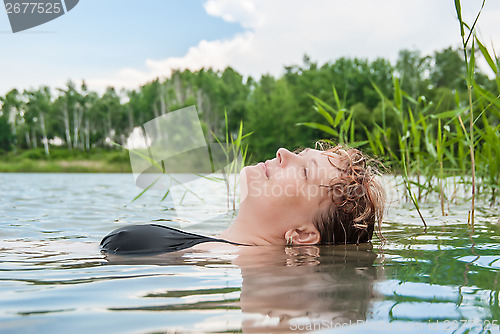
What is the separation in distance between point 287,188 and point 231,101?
52.9m

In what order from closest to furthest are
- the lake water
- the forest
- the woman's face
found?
the lake water < the woman's face < the forest

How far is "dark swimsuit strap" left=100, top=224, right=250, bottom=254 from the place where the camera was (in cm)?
267

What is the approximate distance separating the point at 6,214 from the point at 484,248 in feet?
16.2

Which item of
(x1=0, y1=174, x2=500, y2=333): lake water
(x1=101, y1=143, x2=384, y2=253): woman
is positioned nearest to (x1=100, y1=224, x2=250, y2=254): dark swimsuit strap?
(x1=101, y1=143, x2=384, y2=253): woman

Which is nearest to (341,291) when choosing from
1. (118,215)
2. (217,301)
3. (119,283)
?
(217,301)

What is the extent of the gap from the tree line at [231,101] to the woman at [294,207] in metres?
38.2

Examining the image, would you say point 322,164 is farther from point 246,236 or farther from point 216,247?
point 216,247

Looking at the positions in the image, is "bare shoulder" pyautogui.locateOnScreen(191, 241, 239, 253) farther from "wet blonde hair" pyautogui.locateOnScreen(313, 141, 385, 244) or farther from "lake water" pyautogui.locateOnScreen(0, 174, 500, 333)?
"wet blonde hair" pyautogui.locateOnScreen(313, 141, 385, 244)

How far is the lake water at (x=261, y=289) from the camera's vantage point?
1.31 metres

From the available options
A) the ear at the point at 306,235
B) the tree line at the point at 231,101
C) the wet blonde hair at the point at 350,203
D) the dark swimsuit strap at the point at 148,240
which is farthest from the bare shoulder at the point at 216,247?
the tree line at the point at 231,101

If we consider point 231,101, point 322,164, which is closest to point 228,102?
point 231,101

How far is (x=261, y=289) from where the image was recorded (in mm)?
1719

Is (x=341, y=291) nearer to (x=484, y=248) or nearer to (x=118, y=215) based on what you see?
(x=484, y=248)

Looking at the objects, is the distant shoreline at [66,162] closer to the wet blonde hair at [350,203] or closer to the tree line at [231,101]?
the tree line at [231,101]
